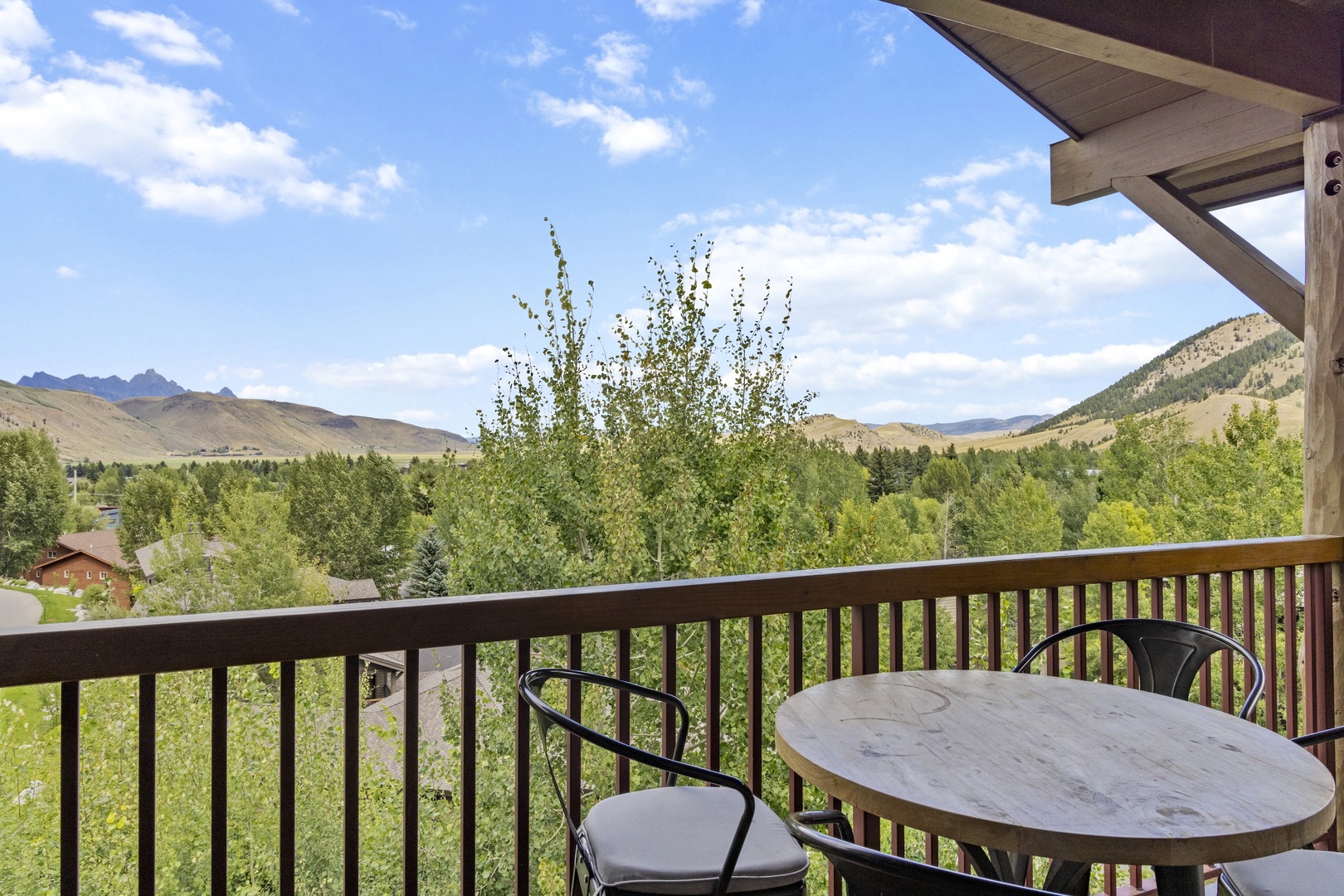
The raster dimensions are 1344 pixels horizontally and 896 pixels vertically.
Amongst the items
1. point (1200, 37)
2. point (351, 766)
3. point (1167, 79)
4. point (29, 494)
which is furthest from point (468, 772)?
point (29, 494)

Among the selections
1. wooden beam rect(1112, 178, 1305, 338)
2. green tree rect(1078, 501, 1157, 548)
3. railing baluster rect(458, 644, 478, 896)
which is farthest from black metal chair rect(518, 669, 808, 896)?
green tree rect(1078, 501, 1157, 548)

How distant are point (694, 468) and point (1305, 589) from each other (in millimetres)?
7222

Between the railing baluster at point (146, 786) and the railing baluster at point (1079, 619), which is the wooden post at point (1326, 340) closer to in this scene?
the railing baluster at point (1079, 619)

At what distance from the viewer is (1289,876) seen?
1229 millimetres

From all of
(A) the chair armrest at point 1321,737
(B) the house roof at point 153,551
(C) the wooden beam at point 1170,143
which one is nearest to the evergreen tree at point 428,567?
(B) the house roof at point 153,551

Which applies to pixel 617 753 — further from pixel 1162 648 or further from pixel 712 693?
pixel 1162 648

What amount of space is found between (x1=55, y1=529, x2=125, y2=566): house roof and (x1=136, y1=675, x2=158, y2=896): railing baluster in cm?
737

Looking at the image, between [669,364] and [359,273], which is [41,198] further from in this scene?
[669,364]

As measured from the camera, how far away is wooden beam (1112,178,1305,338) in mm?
2760

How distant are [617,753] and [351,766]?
0.54 meters

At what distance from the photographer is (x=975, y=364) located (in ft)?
52.2

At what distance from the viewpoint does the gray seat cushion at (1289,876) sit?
1.19 m

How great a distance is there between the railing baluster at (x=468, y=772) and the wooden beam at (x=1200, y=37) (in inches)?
69.0

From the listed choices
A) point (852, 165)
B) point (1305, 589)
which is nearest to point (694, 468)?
point (1305, 589)
